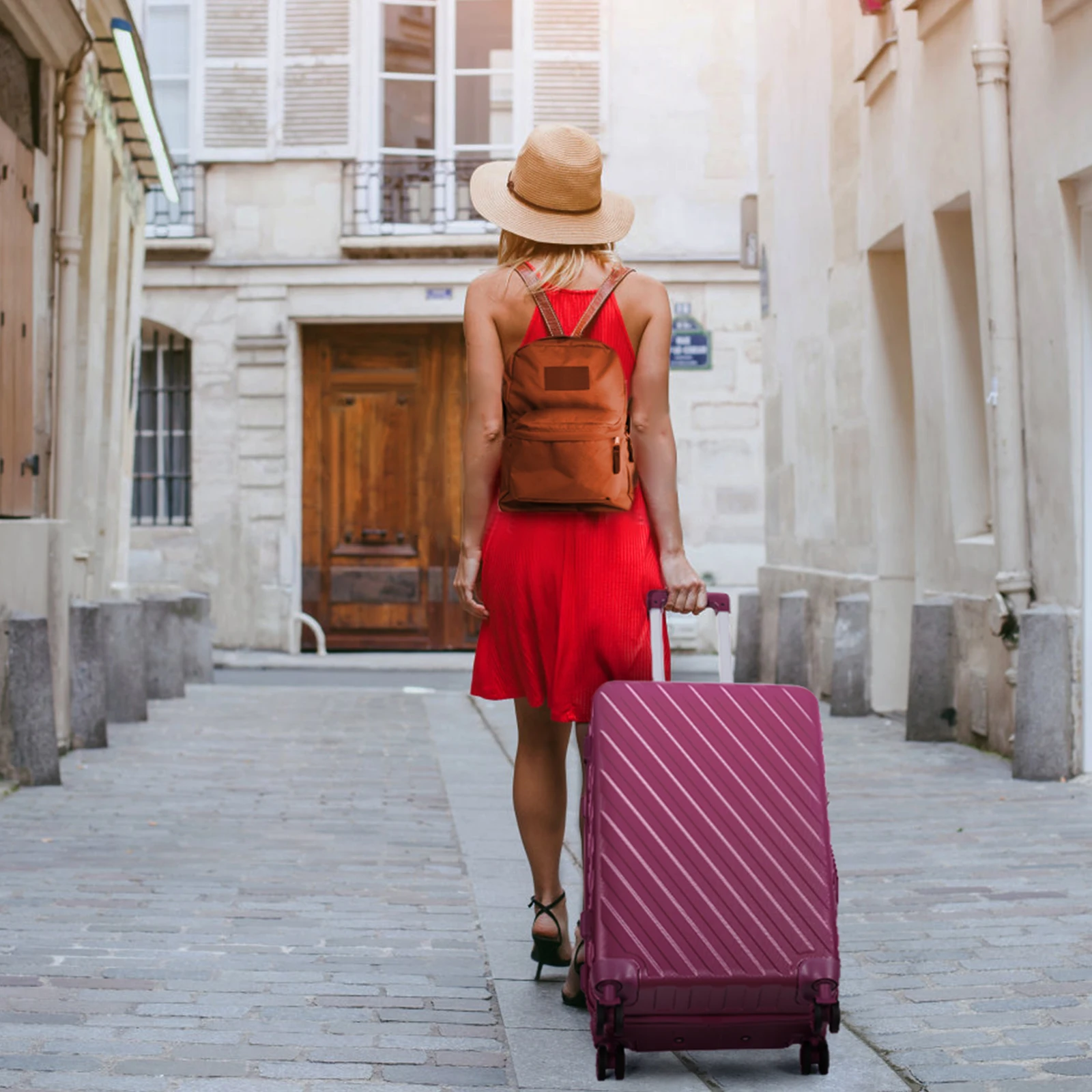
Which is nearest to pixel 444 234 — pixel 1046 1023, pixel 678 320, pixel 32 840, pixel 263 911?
pixel 678 320

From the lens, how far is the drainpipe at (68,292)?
27.9 feet

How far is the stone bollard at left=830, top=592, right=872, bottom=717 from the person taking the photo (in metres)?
9.78

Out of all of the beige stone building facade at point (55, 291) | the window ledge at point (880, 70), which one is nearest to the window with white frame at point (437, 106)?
the beige stone building facade at point (55, 291)

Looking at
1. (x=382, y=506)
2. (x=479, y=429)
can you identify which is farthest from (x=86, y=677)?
(x=382, y=506)

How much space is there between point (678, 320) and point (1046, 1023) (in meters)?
13.8

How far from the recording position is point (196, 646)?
43.2 feet

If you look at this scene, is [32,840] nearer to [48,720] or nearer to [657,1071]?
[48,720]

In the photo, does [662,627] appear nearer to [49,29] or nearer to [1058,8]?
[1058,8]

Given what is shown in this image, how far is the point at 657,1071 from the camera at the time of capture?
3168mm

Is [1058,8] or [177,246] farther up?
[177,246]

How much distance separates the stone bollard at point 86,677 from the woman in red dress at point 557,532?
5132 mm

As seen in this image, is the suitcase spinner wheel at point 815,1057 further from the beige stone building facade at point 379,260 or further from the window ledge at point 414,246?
the window ledge at point 414,246

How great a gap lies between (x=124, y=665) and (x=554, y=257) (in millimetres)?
6650

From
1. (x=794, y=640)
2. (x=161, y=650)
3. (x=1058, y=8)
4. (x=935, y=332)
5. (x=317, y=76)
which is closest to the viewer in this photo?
(x=1058, y=8)
